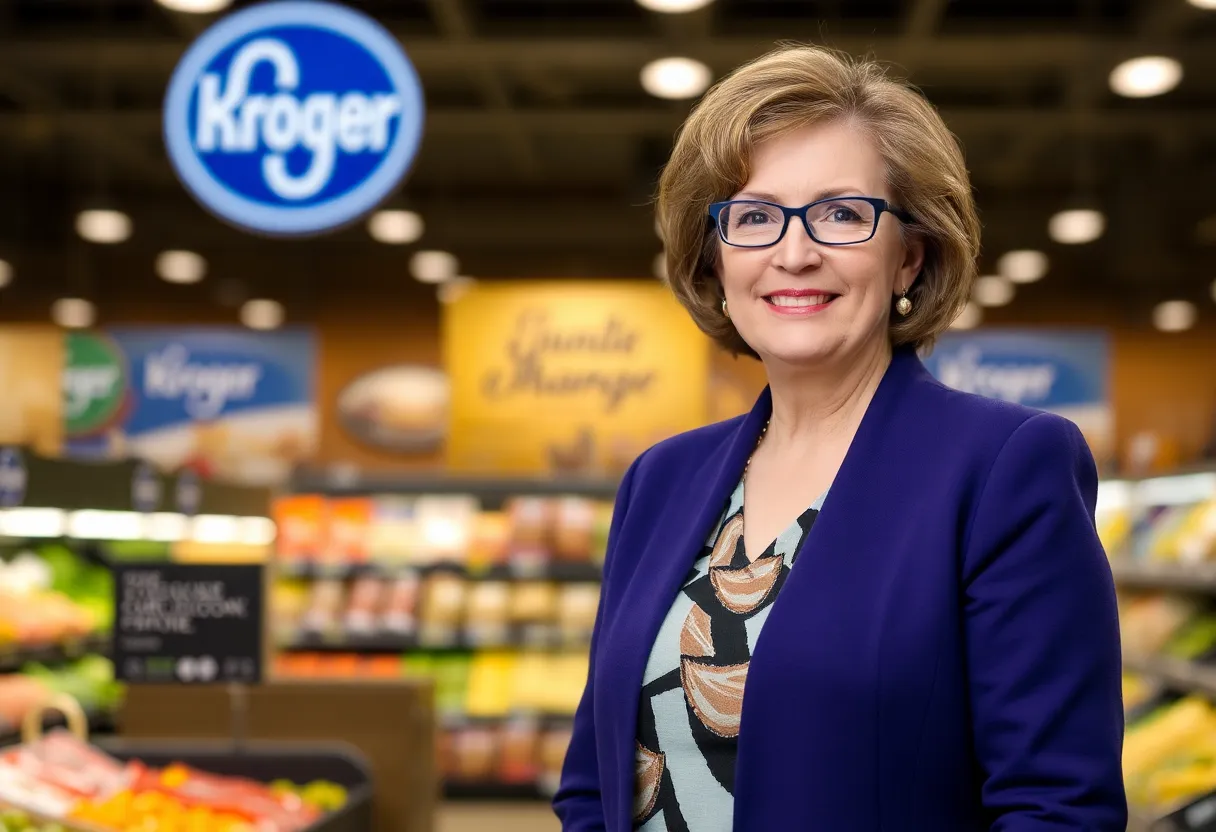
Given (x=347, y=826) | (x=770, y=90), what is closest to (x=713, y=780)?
(x=770, y=90)

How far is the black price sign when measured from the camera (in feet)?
13.7

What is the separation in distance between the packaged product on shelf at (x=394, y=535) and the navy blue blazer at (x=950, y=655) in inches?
256

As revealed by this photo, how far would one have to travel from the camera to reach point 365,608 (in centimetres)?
763

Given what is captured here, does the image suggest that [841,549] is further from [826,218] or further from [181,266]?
[181,266]

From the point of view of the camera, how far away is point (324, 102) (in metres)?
4.83

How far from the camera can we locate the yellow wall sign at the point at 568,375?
7.98m

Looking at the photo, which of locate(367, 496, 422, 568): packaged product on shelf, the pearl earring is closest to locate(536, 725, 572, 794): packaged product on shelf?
locate(367, 496, 422, 568): packaged product on shelf

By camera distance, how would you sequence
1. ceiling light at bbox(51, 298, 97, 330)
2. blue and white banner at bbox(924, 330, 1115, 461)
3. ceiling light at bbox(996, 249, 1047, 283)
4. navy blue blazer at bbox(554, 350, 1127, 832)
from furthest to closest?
ceiling light at bbox(51, 298, 97, 330) → ceiling light at bbox(996, 249, 1047, 283) → blue and white banner at bbox(924, 330, 1115, 461) → navy blue blazer at bbox(554, 350, 1127, 832)

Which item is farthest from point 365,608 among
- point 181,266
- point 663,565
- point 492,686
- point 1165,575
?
point 181,266

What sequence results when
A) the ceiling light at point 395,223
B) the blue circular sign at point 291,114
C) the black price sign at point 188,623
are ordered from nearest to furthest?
the black price sign at point 188,623 → the blue circular sign at point 291,114 → the ceiling light at point 395,223

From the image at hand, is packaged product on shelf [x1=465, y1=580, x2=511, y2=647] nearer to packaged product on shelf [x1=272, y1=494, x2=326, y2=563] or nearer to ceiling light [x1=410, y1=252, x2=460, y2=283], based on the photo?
packaged product on shelf [x1=272, y1=494, x2=326, y2=563]

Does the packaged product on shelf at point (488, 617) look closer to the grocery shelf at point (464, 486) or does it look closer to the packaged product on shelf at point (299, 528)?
the grocery shelf at point (464, 486)

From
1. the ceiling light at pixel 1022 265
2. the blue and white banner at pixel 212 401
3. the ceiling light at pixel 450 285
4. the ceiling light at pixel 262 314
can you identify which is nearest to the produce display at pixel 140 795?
the blue and white banner at pixel 212 401

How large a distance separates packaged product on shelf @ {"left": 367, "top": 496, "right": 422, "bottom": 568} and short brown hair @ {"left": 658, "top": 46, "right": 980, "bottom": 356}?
20.7 feet
